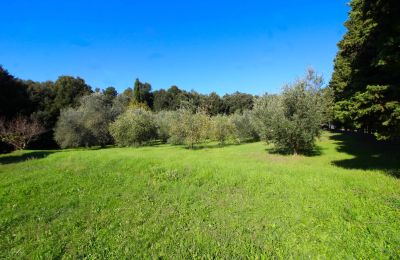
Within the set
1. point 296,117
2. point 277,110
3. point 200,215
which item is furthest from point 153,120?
Result: point 200,215

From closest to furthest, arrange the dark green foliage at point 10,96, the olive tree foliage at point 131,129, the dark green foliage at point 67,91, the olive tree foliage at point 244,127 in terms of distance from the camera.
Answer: the dark green foliage at point 10,96 < the olive tree foliage at point 131,129 < the olive tree foliage at point 244,127 < the dark green foliage at point 67,91

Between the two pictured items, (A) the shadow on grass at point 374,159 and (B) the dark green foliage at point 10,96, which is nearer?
(A) the shadow on grass at point 374,159

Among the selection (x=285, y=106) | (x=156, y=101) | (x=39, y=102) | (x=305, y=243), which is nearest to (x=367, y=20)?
(x=285, y=106)

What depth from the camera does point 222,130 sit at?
32.9 meters

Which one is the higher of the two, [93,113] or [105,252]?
[93,113]

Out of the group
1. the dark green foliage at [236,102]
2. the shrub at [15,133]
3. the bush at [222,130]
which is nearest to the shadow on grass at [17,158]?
the shrub at [15,133]

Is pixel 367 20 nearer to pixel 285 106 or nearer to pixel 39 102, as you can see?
pixel 285 106

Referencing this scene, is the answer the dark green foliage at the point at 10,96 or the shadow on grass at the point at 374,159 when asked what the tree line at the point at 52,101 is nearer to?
the dark green foliage at the point at 10,96

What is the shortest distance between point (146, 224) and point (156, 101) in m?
80.7

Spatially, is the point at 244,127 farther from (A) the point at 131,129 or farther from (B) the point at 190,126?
(A) the point at 131,129

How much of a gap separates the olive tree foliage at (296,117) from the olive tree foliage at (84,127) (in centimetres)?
2850

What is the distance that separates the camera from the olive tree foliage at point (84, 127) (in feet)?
115

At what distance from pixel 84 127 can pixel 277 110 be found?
30871 mm

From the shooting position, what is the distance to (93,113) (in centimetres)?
3781
